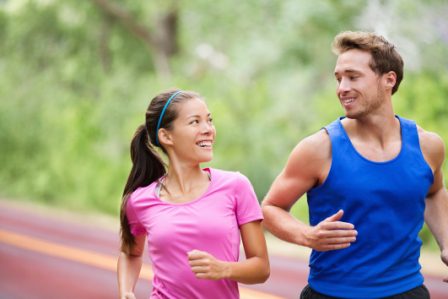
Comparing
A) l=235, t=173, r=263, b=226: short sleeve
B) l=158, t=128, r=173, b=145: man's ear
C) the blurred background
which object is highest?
the blurred background

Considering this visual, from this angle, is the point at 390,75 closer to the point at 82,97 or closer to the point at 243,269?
the point at 243,269

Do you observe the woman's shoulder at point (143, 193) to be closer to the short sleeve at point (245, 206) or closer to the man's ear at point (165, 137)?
the man's ear at point (165, 137)

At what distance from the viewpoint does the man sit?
11.1 feet

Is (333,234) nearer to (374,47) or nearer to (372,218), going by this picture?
(372,218)

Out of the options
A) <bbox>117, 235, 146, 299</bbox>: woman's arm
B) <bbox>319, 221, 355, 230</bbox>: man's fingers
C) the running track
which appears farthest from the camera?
the running track

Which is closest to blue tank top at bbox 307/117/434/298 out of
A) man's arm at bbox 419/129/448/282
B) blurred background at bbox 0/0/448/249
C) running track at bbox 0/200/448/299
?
man's arm at bbox 419/129/448/282

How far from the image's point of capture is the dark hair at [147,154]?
3.50 metres

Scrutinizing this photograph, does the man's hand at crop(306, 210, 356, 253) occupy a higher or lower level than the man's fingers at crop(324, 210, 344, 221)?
lower

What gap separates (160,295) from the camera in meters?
3.34

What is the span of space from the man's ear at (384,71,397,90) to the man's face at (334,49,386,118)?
1.7 inches

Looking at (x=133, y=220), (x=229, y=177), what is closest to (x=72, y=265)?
(x=133, y=220)

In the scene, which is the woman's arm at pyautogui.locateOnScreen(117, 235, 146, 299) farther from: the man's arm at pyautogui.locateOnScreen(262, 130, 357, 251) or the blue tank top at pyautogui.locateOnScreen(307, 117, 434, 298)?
the blue tank top at pyautogui.locateOnScreen(307, 117, 434, 298)

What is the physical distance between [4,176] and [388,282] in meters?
19.1

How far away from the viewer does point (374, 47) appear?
3539mm
